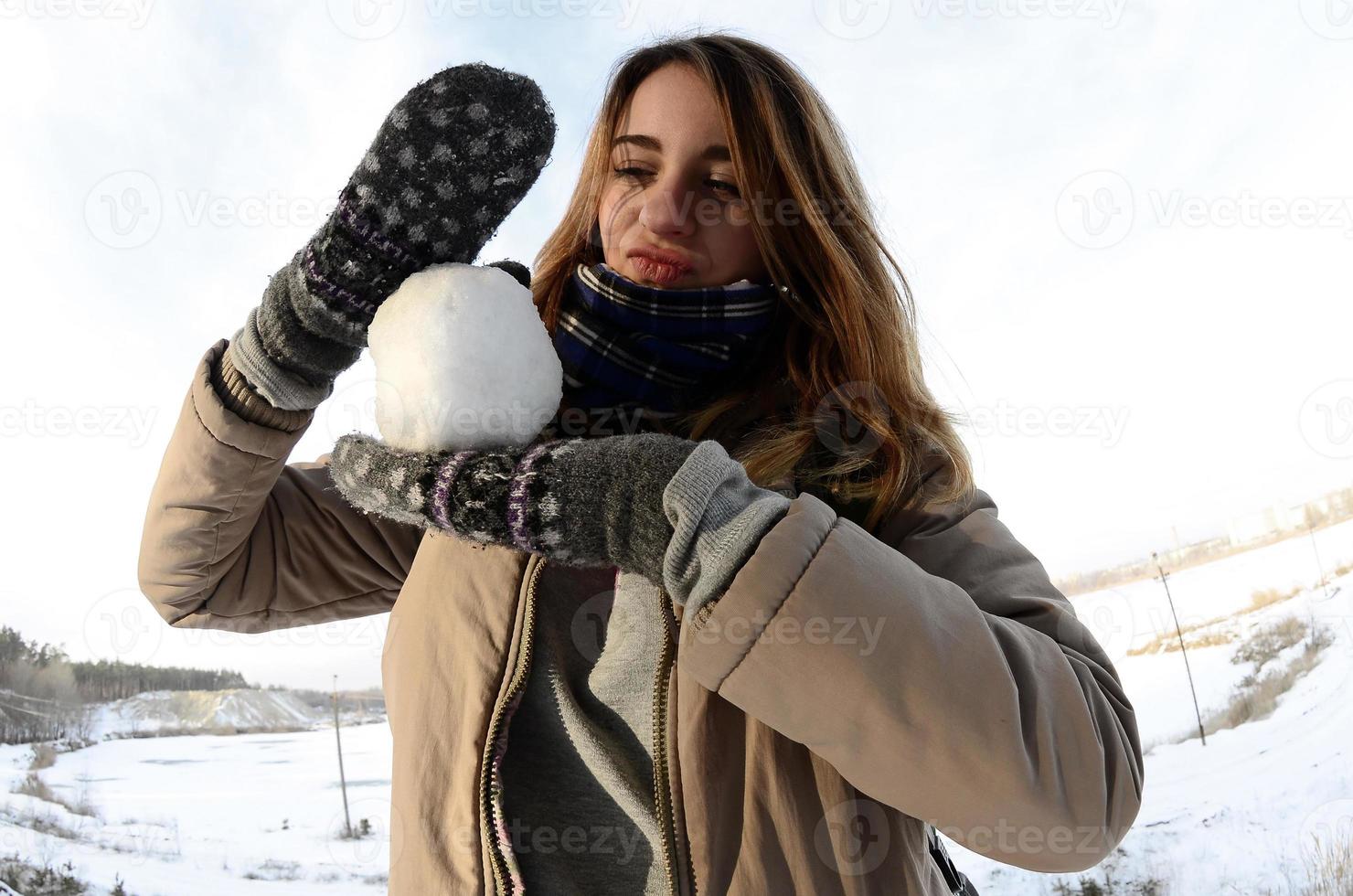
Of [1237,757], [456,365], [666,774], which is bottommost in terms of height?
[1237,757]

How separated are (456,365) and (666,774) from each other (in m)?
0.37

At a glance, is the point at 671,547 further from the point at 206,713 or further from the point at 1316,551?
the point at 1316,551

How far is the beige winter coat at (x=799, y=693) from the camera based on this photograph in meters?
0.51

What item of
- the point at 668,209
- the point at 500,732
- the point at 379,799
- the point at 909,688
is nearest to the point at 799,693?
the point at 909,688

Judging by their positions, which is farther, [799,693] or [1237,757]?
[1237,757]

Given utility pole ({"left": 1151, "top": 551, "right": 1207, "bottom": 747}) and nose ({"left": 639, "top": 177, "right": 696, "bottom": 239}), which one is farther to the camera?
utility pole ({"left": 1151, "top": 551, "right": 1207, "bottom": 747})

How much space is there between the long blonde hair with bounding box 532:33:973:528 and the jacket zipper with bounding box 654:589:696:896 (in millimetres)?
173

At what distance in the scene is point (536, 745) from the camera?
724 millimetres

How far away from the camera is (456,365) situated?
58 centimetres

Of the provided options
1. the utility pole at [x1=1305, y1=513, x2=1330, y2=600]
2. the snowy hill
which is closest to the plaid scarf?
the snowy hill

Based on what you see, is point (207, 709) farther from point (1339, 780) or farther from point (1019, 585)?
point (1339, 780)

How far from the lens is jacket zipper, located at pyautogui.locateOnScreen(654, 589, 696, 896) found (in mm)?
602

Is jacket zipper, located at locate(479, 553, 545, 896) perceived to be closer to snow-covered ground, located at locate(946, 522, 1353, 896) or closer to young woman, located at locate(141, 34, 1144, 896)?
young woman, located at locate(141, 34, 1144, 896)

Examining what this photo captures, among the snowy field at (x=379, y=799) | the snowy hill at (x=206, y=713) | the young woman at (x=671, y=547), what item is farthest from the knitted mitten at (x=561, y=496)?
the snowy hill at (x=206, y=713)
